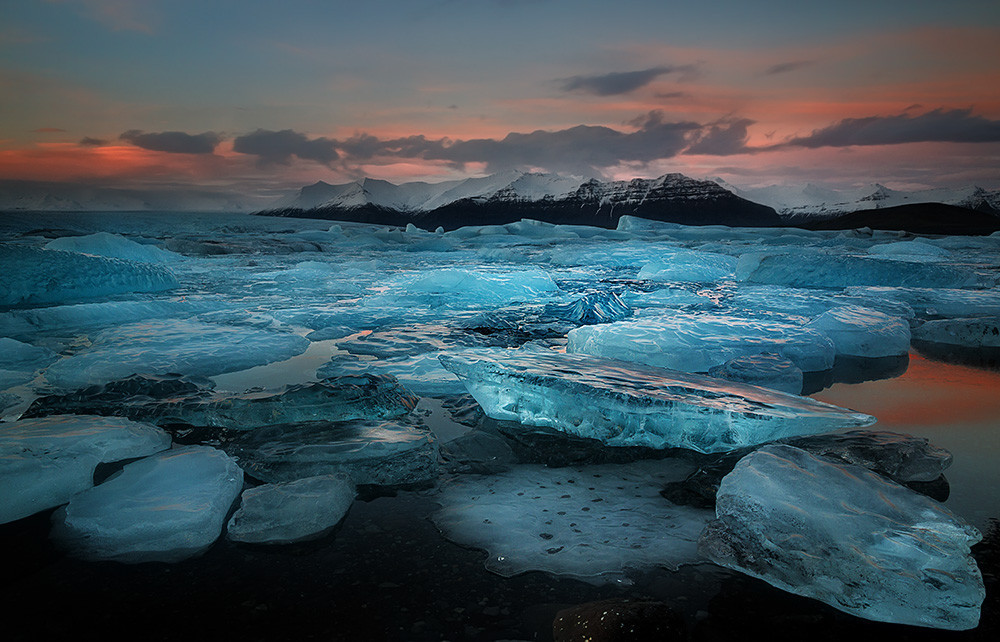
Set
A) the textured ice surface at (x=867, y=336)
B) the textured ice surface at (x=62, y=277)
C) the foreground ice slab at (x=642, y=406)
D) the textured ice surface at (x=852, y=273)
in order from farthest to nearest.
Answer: the textured ice surface at (x=852, y=273) → the textured ice surface at (x=62, y=277) → the textured ice surface at (x=867, y=336) → the foreground ice slab at (x=642, y=406)

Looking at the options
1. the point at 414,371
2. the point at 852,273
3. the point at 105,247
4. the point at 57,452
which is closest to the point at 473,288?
the point at 414,371

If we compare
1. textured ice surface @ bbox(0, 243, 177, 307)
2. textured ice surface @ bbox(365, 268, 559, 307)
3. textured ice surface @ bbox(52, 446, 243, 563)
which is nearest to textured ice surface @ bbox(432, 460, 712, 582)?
textured ice surface @ bbox(52, 446, 243, 563)

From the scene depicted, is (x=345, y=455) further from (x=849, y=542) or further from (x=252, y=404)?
(x=849, y=542)

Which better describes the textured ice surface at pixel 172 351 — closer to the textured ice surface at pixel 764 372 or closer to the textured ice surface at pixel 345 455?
the textured ice surface at pixel 345 455

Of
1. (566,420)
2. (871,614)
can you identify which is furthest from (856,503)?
(566,420)

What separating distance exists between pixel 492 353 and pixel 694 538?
4.07 ft

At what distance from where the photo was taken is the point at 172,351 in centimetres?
293

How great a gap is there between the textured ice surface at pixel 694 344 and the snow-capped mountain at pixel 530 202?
95.5 metres

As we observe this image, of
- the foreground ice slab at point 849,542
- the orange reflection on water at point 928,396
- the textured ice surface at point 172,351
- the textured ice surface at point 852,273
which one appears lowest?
the textured ice surface at point 172,351

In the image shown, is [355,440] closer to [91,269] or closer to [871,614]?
[871,614]

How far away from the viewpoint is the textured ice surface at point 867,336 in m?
3.07

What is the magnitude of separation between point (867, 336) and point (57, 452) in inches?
146

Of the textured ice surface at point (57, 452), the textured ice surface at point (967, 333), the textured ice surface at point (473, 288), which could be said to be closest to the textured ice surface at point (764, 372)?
the textured ice surface at point (967, 333)

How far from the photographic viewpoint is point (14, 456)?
140 cm
